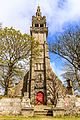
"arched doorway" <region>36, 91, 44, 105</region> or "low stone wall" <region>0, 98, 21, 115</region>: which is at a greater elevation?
"arched doorway" <region>36, 91, 44, 105</region>

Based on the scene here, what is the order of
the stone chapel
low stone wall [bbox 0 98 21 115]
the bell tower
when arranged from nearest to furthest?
low stone wall [bbox 0 98 21 115]
the stone chapel
the bell tower

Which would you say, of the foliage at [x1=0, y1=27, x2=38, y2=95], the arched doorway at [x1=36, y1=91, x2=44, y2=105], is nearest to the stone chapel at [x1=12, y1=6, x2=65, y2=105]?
the arched doorway at [x1=36, y1=91, x2=44, y2=105]

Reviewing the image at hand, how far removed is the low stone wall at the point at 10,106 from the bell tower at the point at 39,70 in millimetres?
14158

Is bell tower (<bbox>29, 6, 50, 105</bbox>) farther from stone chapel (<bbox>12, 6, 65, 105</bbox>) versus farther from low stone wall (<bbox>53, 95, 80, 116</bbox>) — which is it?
low stone wall (<bbox>53, 95, 80, 116</bbox>)

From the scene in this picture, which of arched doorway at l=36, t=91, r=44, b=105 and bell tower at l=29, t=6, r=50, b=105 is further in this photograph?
bell tower at l=29, t=6, r=50, b=105

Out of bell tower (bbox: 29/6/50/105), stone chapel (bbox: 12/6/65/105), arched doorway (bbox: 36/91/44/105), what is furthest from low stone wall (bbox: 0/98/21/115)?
arched doorway (bbox: 36/91/44/105)

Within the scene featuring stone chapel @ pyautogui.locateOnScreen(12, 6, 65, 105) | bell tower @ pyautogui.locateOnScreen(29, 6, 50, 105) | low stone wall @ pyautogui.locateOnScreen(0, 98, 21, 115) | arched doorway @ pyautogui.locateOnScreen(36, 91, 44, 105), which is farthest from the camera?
bell tower @ pyautogui.locateOnScreen(29, 6, 50, 105)

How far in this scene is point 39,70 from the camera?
4412 centimetres

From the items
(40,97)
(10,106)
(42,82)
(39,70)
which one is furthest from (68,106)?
(39,70)

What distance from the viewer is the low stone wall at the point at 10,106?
2561 centimetres

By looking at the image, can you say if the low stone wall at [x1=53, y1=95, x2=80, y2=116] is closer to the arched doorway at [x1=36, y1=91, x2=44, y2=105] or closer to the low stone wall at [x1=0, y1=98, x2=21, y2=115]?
the low stone wall at [x1=0, y1=98, x2=21, y2=115]

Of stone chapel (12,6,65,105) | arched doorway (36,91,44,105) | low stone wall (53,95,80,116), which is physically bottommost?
low stone wall (53,95,80,116)

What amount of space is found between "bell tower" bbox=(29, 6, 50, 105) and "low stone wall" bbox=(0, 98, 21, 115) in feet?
46.4

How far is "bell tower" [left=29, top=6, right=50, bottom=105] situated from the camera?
4159cm
